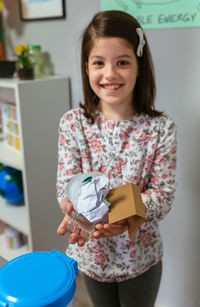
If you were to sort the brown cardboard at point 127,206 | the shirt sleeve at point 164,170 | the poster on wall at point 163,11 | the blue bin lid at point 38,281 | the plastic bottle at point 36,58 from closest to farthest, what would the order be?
1. the blue bin lid at point 38,281
2. the brown cardboard at point 127,206
3. the shirt sleeve at point 164,170
4. the poster on wall at point 163,11
5. the plastic bottle at point 36,58

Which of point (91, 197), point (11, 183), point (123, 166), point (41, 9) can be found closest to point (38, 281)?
point (91, 197)

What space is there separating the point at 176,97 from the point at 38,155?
0.65 meters

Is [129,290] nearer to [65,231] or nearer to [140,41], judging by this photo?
[65,231]

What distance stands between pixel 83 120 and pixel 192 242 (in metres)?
0.70

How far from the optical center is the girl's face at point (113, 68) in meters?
0.82

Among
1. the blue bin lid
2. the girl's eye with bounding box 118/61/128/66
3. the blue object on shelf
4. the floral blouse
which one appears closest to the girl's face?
the girl's eye with bounding box 118/61/128/66

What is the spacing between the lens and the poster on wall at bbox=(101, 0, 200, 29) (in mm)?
1039

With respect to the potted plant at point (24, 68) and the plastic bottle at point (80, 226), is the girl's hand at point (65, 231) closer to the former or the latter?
A: the plastic bottle at point (80, 226)

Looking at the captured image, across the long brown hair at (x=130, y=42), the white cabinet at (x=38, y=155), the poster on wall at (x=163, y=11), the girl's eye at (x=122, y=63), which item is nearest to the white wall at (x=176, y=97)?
the poster on wall at (x=163, y=11)

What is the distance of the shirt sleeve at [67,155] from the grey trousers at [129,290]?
0.31 metres

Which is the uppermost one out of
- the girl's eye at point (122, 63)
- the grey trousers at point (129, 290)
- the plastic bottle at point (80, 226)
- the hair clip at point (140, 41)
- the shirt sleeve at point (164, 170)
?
the hair clip at point (140, 41)

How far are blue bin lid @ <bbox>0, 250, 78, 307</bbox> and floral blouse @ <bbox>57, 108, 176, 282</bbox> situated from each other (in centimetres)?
45

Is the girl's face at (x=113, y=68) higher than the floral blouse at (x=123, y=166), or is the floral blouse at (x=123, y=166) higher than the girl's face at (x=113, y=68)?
the girl's face at (x=113, y=68)

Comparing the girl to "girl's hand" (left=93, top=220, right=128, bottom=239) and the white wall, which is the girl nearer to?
"girl's hand" (left=93, top=220, right=128, bottom=239)
